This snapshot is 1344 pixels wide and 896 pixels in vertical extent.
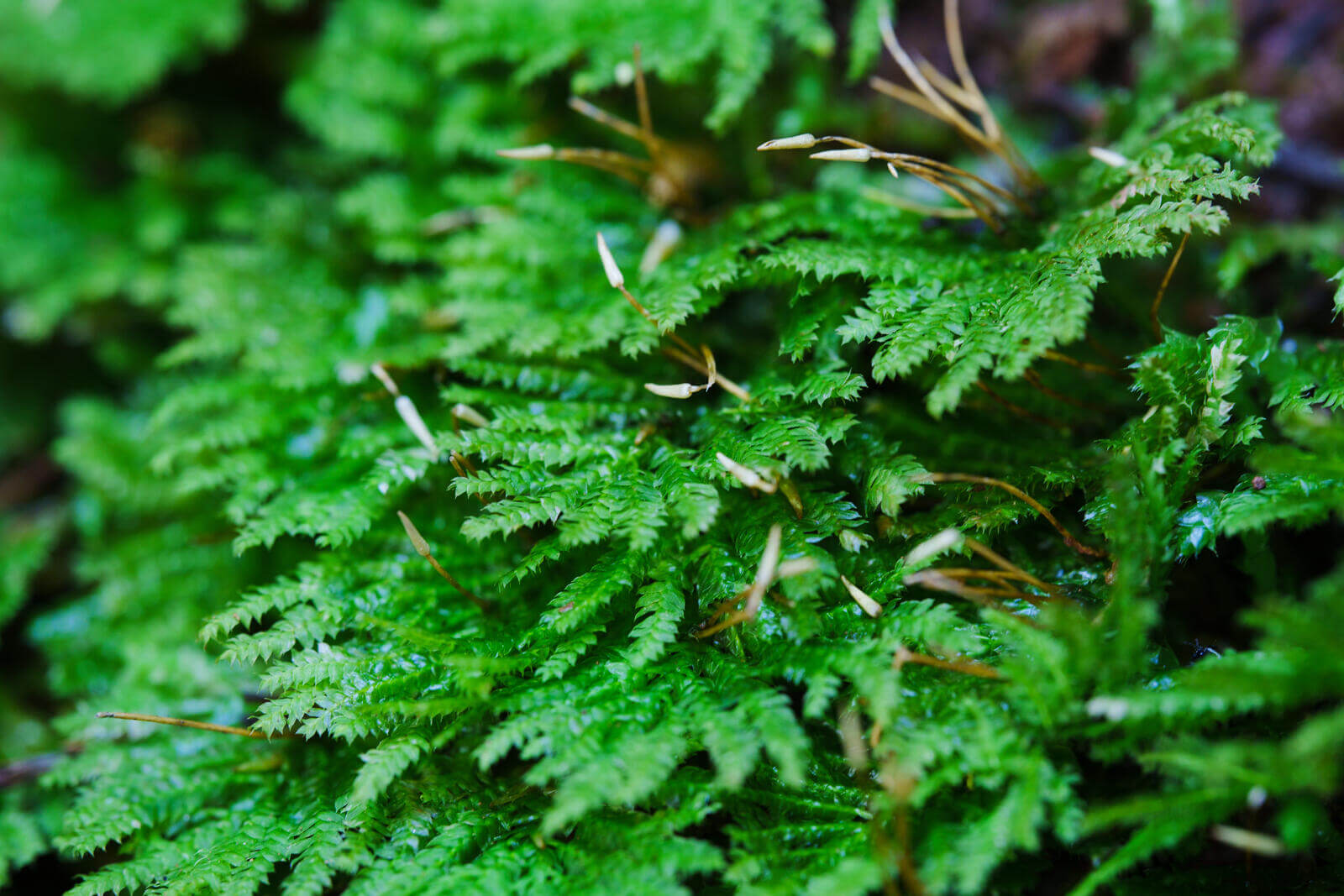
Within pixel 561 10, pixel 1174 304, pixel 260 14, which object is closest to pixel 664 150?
pixel 561 10

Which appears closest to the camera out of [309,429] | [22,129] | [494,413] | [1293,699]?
[1293,699]

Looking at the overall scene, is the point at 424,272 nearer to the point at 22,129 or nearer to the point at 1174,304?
the point at 22,129

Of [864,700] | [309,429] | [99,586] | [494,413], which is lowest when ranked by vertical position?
[99,586]

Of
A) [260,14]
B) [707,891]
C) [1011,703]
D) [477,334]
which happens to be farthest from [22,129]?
[1011,703]

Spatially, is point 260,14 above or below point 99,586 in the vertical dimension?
above

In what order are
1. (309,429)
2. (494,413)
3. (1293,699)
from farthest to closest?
(309,429), (494,413), (1293,699)

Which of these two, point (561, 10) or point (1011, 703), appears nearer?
point (1011, 703)

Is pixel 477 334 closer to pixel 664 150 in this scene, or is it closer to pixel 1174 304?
pixel 664 150
